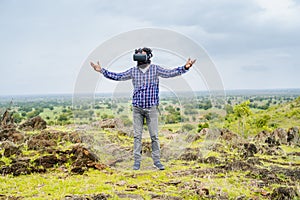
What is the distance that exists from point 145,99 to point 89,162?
1809 mm

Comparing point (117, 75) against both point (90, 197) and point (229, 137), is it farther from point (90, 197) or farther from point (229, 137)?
point (229, 137)

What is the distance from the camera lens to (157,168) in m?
6.98

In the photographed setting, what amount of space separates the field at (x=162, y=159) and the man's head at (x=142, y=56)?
104 centimetres

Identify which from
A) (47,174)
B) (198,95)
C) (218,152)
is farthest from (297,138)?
(47,174)

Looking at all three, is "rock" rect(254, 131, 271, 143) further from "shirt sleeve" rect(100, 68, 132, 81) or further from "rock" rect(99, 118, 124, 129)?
"shirt sleeve" rect(100, 68, 132, 81)

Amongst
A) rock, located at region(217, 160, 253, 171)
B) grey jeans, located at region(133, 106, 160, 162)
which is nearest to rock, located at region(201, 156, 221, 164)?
rock, located at region(217, 160, 253, 171)

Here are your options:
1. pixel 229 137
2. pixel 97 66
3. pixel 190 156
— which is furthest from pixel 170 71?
pixel 229 137

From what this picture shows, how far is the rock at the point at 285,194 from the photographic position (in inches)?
197

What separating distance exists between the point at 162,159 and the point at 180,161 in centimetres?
43

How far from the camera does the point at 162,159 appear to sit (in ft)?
26.4

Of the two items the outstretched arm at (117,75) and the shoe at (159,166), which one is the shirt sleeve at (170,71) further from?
the shoe at (159,166)

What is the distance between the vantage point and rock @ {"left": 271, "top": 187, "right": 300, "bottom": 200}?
5.00 m

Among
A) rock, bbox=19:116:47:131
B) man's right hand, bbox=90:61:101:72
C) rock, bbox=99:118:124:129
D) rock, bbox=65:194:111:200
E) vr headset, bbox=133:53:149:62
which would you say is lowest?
rock, bbox=65:194:111:200

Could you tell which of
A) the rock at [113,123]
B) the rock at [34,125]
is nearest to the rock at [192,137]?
the rock at [113,123]
